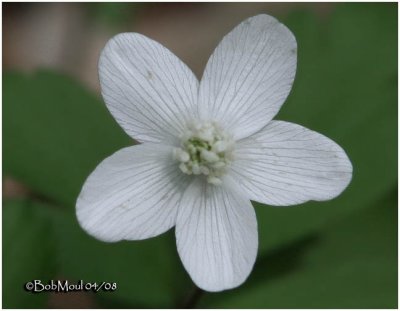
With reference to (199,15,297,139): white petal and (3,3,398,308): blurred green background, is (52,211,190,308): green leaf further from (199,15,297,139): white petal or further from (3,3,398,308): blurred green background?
(199,15,297,139): white petal

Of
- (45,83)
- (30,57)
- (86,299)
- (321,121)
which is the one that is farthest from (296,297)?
(30,57)

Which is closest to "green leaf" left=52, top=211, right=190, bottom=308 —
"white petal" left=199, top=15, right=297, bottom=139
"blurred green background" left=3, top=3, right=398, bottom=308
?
"blurred green background" left=3, top=3, right=398, bottom=308

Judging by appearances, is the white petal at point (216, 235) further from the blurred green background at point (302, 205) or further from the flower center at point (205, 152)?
the blurred green background at point (302, 205)

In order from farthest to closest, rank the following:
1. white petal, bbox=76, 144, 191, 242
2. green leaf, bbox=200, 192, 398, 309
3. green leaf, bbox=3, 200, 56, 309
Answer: green leaf, bbox=200, 192, 398, 309 < green leaf, bbox=3, 200, 56, 309 < white petal, bbox=76, 144, 191, 242

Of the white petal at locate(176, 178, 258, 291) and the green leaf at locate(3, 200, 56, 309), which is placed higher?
the white petal at locate(176, 178, 258, 291)

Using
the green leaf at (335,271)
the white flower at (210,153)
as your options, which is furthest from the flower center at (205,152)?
the green leaf at (335,271)

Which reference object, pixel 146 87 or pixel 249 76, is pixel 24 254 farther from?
pixel 249 76

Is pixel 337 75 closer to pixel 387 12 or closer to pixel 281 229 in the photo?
pixel 387 12
